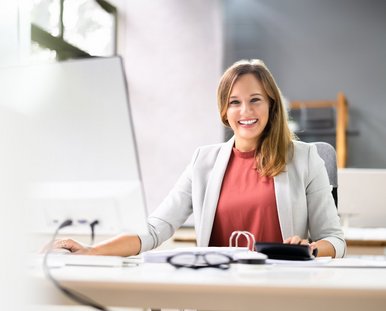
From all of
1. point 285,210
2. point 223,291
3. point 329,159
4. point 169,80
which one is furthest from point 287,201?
point 169,80

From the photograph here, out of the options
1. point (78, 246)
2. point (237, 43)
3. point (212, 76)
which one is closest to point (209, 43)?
point (212, 76)

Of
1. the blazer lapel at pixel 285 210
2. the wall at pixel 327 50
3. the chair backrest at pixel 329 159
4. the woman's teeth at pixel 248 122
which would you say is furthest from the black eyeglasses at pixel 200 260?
the wall at pixel 327 50

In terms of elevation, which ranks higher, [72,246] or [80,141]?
[80,141]

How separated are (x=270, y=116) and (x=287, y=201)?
1.04 feet

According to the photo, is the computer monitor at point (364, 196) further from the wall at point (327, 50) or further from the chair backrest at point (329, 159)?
the wall at point (327, 50)

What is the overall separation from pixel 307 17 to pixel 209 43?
2004 mm

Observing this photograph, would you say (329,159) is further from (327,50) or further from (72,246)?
(327,50)

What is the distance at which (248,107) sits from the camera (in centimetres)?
192

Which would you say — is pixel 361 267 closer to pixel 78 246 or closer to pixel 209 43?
pixel 78 246

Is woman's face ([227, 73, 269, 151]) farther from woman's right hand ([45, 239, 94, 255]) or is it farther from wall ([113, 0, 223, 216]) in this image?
wall ([113, 0, 223, 216])

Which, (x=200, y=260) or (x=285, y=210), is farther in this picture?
(x=285, y=210)

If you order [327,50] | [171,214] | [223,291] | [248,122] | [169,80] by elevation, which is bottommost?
[223,291]

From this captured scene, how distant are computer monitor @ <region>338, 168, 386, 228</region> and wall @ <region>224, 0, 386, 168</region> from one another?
4.03 metres

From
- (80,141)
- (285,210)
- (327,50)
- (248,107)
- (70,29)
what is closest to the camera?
(80,141)
